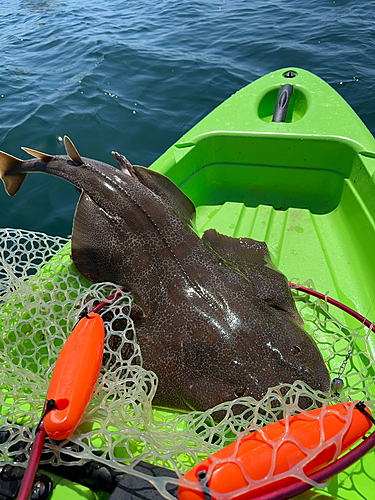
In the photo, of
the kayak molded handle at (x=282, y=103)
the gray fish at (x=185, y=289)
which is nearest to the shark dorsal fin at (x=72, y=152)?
the gray fish at (x=185, y=289)

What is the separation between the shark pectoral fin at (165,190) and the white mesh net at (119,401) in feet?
3.60

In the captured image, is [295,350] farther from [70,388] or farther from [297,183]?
[297,183]

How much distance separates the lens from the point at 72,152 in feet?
11.5

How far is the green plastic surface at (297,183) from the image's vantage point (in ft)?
12.4

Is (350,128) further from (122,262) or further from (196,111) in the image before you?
(196,111)

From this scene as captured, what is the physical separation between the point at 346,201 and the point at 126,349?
314cm

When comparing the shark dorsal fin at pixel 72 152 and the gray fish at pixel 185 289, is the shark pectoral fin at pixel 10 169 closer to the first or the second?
the gray fish at pixel 185 289

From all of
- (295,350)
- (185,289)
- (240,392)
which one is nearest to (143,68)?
(185,289)

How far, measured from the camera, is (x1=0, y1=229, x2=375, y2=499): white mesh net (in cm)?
185

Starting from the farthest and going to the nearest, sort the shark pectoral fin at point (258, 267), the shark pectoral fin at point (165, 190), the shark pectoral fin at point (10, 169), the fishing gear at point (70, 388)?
the shark pectoral fin at point (10, 169), the shark pectoral fin at point (165, 190), the shark pectoral fin at point (258, 267), the fishing gear at point (70, 388)

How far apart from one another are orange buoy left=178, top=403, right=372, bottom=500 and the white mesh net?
0.15 ft

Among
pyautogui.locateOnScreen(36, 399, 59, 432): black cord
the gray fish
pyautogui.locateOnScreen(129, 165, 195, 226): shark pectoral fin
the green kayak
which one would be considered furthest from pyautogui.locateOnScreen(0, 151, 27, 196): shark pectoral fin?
pyautogui.locateOnScreen(36, 399, 59, 432): black cord

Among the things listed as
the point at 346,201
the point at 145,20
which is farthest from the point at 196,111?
the point at 145,20

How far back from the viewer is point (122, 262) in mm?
3047
